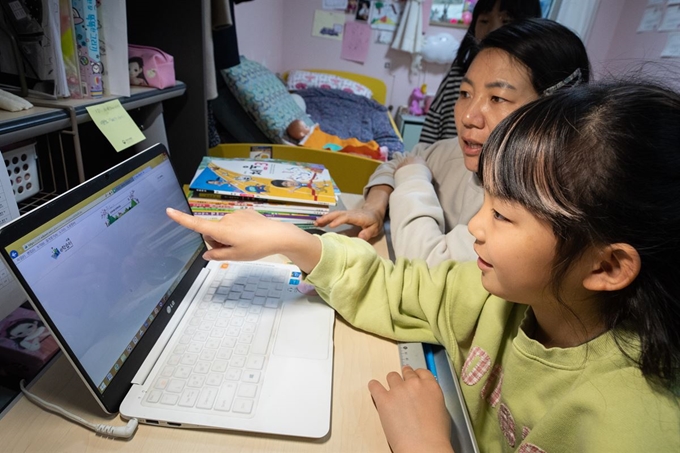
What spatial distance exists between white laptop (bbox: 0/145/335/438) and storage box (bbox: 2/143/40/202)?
0.56 ft

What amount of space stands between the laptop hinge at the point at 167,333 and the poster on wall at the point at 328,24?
3368mm

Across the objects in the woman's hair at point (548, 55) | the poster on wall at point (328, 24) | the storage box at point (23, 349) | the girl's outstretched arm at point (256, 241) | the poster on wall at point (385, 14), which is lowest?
the storage box at point (23, 349)

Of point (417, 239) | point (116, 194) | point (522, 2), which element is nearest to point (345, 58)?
point (522, 2)

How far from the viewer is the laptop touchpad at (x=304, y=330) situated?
1.75 feet

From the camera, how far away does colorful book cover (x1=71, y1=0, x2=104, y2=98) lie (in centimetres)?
62

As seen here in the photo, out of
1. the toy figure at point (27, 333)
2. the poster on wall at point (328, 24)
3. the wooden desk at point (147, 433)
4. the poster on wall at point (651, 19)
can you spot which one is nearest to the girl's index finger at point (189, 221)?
the wooden desk at point (147, 433)

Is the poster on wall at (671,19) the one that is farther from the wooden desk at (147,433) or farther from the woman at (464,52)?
the wooden desk at (147,433)

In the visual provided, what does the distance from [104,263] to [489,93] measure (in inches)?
28.9


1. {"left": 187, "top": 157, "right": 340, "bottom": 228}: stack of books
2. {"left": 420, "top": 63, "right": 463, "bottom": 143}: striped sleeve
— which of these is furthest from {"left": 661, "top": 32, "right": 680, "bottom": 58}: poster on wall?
{"left": 187, "top": 157, "right": 340, "bottom": 228}: stack of books

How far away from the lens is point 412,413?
0.45 m

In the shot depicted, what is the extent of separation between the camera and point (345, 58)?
11.9 ft

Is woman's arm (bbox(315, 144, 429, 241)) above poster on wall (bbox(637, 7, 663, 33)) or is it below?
below

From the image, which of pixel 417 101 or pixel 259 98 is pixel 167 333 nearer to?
pixel 259 98

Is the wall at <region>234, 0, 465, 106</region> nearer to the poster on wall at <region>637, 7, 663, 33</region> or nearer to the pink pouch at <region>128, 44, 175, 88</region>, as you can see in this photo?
the poster on wall at <region>637, 7, 663, 33</region>
